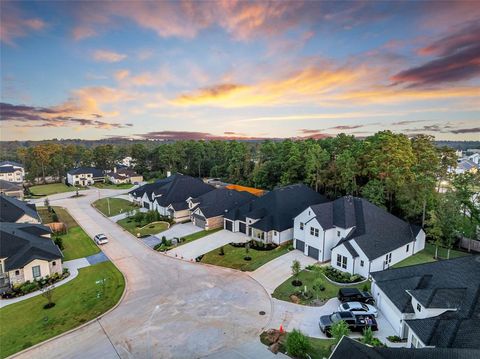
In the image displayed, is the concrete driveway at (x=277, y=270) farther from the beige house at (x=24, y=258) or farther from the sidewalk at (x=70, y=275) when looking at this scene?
the beige house at (x=24, y=258)

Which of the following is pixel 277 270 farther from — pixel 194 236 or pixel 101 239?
pixel 101 239

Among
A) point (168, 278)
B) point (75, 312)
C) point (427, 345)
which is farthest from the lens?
point (168, 278)

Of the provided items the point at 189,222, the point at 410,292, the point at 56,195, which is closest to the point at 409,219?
the point at 410,292

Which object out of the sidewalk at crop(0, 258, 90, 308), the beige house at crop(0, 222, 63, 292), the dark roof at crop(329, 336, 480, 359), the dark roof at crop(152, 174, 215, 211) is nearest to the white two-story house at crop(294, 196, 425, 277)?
the dark roof at crop(329, 336, 480, 359)

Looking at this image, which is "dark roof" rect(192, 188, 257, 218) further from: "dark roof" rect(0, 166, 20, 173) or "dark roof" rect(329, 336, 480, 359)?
"dark roof" rect(0, 166, 20, 173)

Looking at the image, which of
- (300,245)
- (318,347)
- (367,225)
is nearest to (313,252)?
(300,245)

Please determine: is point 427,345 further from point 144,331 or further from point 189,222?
point 189,222

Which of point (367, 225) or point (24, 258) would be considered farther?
point (367, 225)
